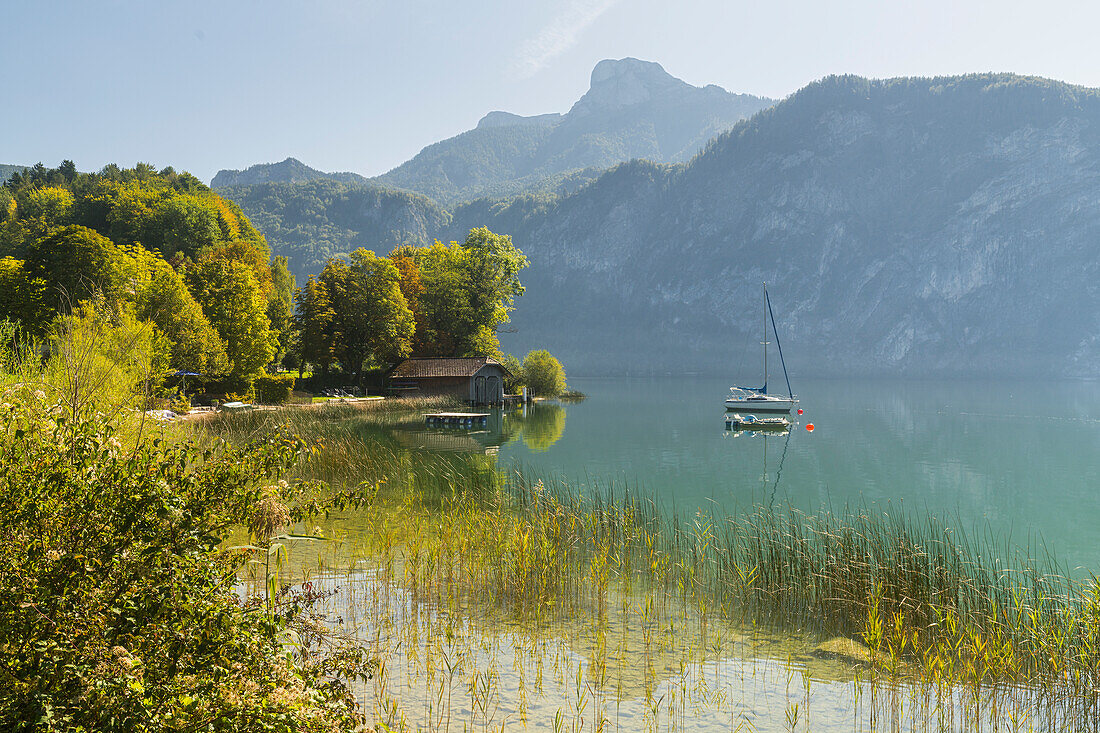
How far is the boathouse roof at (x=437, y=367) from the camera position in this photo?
5306 centimetres

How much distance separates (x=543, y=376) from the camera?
66.8 m

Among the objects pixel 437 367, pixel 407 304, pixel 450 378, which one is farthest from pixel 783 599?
pixel 407 304

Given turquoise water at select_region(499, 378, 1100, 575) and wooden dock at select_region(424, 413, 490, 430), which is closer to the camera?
turquoise water at select_region(499, 378, 1100, 575)

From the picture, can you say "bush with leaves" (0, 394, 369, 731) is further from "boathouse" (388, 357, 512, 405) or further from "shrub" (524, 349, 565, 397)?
"shrub" (524, 349, 565, 397)

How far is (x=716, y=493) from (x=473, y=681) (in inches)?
557

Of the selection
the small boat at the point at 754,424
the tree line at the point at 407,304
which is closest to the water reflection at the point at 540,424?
the tree line at the point at 407,304

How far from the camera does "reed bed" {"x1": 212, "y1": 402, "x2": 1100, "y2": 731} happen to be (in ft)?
21.4

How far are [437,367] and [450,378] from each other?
1.48 metres

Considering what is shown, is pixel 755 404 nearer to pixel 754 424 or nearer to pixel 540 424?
pixel 754 424

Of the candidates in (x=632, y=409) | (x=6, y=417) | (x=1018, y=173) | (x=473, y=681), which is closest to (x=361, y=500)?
(x=6, y=417)

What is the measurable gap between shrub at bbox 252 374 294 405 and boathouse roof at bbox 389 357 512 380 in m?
9.72

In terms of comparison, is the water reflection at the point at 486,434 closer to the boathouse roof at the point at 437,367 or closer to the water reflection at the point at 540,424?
the water reflection at the point at 540,424

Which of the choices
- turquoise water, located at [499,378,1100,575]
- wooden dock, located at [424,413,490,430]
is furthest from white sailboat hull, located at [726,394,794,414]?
wooden dock, located at [424,413,490,430]

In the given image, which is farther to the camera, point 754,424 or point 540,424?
point 754,424
